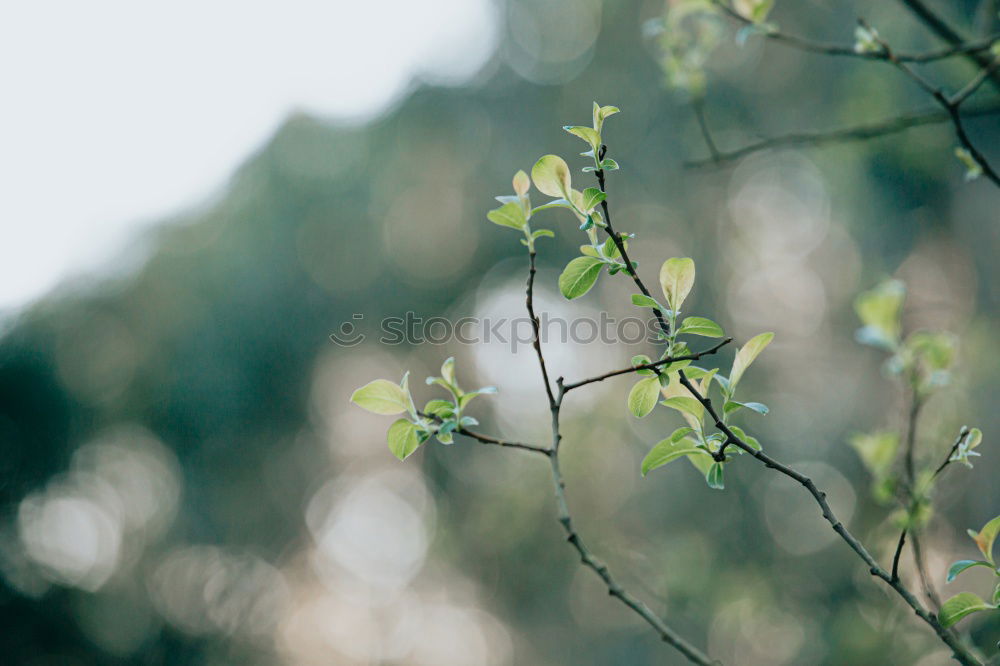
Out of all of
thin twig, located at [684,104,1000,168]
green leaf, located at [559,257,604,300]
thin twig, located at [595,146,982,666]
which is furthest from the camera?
thin twig, located at [684,104,1000,168]

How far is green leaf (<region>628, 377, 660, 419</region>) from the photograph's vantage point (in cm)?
66

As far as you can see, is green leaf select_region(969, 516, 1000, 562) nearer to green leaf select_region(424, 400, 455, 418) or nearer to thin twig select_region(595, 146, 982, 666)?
thin twig select_region(595, 146, 982, 666)

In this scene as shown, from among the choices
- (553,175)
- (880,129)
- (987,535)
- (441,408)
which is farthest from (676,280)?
(880,129)

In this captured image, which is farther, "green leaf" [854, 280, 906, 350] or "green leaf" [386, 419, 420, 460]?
"green leaf" [386, 419, 420, 460]

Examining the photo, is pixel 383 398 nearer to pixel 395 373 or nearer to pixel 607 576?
pixel 607 576

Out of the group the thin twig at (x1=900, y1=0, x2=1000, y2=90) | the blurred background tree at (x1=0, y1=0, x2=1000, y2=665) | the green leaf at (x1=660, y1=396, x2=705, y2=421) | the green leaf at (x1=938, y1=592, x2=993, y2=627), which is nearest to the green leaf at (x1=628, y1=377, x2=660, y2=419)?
the green leaf at (x1=660, y1=396, x2=705, y2=421)

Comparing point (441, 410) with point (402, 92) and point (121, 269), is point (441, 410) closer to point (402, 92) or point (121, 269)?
point (402, 92)

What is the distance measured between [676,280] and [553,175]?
168 mm

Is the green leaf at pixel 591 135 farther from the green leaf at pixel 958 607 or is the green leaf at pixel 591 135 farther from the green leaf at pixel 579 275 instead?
the green leaf at pixel 958 607

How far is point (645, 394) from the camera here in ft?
2.17

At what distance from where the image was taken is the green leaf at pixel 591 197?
0.60 m

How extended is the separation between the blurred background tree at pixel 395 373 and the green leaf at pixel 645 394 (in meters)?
3.06

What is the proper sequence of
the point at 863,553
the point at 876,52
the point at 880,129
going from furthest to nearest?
1. the point at 880,129
2. the point at 876,52
3. the point at 863,553

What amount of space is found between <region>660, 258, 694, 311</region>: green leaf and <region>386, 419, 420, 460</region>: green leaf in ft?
1.00
